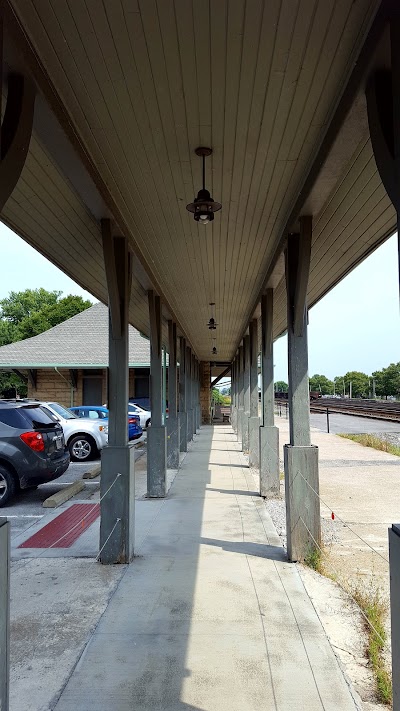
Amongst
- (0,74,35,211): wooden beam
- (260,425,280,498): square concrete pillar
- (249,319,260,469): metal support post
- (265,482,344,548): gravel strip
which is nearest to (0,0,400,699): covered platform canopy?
(0,74,35,211): wooden beam

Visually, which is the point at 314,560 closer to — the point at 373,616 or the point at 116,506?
the point at 373,616

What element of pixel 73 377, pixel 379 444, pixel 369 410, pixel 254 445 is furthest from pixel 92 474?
pixel 369 410

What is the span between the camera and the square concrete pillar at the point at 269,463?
8.96 meters

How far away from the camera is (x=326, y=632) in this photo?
12.6ft

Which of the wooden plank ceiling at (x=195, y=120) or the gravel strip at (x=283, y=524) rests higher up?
the wooden plank ceiling at (x=195, y=120)

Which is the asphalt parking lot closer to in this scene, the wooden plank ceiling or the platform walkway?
the platform walkway

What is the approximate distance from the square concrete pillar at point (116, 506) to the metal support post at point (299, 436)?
171 centimetres

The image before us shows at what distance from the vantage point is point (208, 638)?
3.76 meters

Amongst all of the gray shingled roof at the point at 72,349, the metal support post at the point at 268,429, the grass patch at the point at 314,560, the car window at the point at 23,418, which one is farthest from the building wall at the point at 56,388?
the grass patch at the point at 314,560

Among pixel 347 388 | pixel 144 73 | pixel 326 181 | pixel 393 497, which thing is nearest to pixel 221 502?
pixel 393 497

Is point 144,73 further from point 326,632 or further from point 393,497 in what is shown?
point 393,497

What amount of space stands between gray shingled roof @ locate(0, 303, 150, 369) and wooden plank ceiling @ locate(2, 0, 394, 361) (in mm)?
16972

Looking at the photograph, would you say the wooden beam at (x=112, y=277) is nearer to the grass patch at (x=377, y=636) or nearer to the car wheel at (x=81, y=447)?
the grass patch at (x=377, y=636)

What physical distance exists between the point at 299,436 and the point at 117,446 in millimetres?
1974
